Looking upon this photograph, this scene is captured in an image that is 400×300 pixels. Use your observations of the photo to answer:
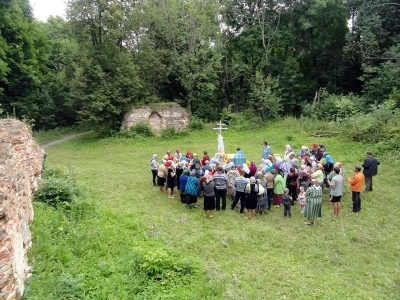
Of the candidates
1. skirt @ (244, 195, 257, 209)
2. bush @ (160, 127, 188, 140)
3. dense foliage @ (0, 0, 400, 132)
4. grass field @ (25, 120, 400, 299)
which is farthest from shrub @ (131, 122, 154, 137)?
skirt @ (244, 195, 257, 209)

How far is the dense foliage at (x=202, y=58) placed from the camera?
2502cm

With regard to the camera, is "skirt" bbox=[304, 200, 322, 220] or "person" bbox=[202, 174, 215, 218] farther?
"person" bbox=[202, 174, 215, 218]

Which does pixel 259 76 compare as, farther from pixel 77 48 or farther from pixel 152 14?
pixel 77 48

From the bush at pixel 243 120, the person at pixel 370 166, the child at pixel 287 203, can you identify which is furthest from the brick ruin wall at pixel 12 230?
the bush at pixel 243 120

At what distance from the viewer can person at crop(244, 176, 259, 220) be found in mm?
10070

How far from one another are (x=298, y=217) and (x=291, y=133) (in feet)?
42.8

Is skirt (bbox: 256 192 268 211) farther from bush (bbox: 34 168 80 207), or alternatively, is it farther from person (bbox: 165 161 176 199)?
bush (bbox: 34 168 80 207)

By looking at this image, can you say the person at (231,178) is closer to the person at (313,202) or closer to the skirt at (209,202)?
the skirt at (209,202)

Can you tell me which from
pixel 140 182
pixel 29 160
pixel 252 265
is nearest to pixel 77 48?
pixel 140 182

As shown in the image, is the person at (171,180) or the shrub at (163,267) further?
the person at (171,180)

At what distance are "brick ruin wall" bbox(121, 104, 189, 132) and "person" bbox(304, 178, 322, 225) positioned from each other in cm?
1783

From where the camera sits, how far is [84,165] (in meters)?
17.8

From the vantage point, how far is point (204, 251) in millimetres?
8195

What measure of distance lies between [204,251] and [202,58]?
22.5 metres
